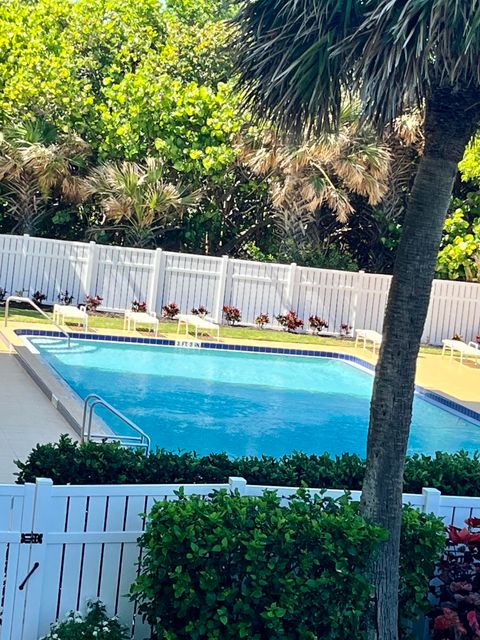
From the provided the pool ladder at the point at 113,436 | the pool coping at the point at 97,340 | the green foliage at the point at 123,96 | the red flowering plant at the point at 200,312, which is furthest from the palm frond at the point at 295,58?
the green foliage at the point at 123,96

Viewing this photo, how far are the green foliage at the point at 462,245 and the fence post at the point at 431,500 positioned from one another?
17416mm

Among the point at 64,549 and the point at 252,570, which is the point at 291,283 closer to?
the point at 64,549

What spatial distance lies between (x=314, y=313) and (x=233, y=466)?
53.4ft

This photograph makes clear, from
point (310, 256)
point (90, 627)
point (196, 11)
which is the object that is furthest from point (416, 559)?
point (196, 11)

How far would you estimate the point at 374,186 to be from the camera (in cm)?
2234

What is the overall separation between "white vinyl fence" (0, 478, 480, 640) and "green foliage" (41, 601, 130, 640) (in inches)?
2.7

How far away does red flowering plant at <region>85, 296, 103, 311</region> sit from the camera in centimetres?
2175

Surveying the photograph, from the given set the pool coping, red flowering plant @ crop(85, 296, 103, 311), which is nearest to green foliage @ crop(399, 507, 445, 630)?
the pool coping

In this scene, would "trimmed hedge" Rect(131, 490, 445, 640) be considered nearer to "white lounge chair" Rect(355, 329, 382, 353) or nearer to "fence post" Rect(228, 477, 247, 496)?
"fence post" Rect(228, 477, 247, 496)

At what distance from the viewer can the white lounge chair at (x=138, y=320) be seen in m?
19.5

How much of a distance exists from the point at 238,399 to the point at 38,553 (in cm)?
1052

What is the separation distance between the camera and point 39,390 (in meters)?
13.5

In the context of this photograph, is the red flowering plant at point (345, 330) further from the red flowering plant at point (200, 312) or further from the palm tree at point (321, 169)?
the red flowering plant at point (200, 312)

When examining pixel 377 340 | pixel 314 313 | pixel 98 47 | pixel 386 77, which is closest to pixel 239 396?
pixel 377 340
